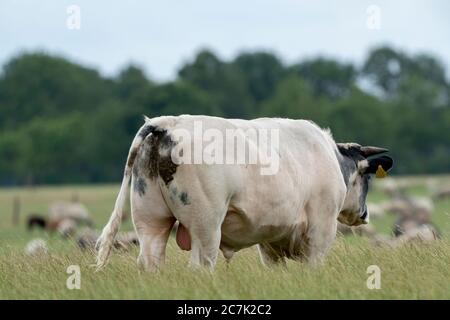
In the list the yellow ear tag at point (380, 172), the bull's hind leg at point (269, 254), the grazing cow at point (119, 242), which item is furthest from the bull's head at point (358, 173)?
the grazing cow at point (119, 242)

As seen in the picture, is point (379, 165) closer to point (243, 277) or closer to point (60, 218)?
point (243, 277)

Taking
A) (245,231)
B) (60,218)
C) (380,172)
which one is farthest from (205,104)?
(245,231)

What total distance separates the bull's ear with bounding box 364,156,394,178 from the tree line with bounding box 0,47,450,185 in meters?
82.4

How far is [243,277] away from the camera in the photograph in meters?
9.60

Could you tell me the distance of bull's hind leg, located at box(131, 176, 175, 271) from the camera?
9961 mm

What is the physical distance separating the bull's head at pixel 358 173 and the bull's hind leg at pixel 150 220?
11.1 ft

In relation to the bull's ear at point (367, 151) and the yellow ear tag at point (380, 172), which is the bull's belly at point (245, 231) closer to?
the bull's ear at point (367, 151)

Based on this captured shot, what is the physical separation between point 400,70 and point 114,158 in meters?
54.9

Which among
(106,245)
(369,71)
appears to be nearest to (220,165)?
(106,245)

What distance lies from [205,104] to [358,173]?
92910mm

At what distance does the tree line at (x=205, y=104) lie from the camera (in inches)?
3942

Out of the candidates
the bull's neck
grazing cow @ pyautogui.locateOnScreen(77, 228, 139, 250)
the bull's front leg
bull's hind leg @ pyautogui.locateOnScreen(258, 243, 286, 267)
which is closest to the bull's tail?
grazing cow @ pyautogui.locateOnScreen(77, 228, 139, 250)

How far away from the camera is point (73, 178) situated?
10269cm
